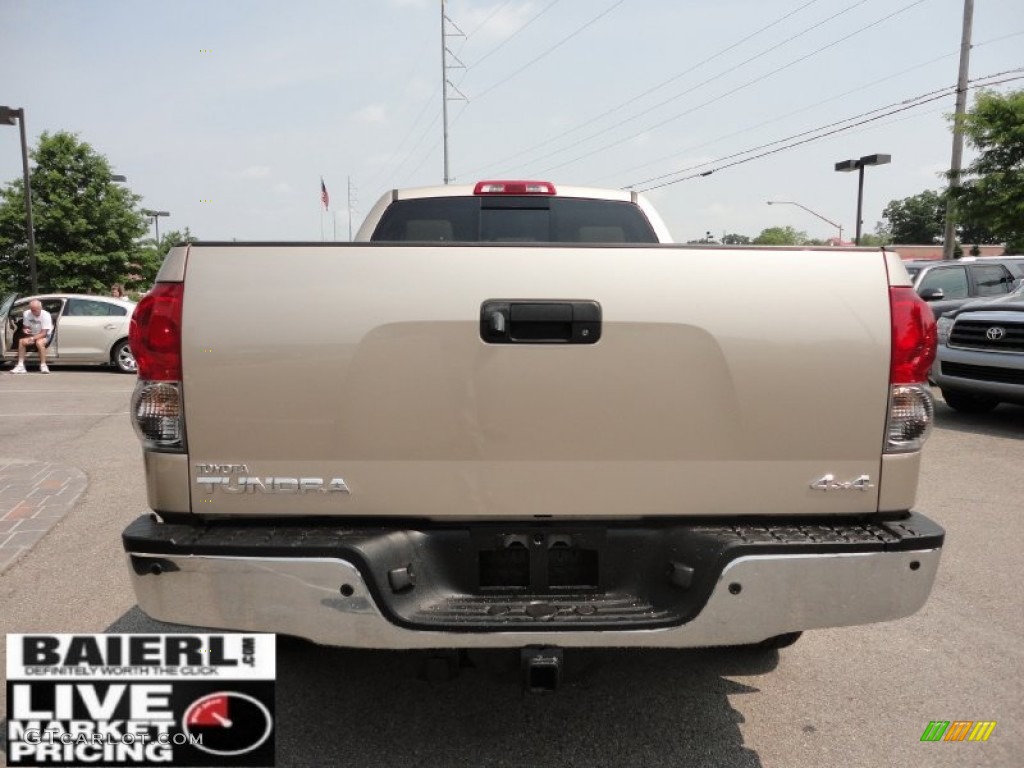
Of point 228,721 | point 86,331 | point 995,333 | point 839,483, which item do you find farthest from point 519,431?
point 86,331

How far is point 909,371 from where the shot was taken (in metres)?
2.33

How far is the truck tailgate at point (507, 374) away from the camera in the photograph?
7.45 ft

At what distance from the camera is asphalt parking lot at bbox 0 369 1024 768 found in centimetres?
272

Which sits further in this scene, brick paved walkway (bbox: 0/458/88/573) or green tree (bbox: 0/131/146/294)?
green tree (bbox: 0/131/146/294)

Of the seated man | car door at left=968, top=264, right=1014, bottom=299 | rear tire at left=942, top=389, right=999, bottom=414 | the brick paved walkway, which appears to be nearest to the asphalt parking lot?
the brick paved walkway

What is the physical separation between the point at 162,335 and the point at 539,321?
1.09 m

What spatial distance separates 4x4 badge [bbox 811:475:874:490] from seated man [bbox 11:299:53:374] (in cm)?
1634

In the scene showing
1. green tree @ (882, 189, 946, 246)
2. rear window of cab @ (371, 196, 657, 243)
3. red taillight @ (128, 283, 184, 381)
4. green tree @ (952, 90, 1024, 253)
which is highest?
green tree @ (882, 189, 946, 246)

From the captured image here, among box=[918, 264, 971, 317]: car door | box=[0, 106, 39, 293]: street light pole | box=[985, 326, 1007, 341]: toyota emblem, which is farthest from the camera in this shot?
box=[0, 106, 39, 293]: street light pole

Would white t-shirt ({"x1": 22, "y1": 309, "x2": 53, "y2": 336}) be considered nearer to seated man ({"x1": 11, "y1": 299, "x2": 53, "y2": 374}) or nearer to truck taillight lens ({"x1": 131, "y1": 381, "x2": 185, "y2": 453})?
seated man ({"x1": 11, "y1": 299, "x2": 53, "y2": 374})

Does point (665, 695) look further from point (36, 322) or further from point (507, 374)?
point (36, 322)

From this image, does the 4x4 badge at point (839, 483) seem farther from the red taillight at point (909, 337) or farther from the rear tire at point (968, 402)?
the rear tire at point (968, 402)

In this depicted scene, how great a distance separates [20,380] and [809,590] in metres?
15.8

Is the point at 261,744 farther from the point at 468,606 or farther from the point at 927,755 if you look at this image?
the point at 927,755
